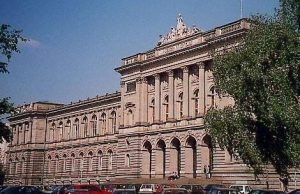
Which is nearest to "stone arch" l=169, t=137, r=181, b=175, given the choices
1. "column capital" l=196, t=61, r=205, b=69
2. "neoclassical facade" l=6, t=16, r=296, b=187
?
"neoclassical facade" l=6, t=16, r=296, b=187

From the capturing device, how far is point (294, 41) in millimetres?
34062

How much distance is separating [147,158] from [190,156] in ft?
27.7

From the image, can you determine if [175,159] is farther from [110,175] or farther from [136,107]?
[110,175]

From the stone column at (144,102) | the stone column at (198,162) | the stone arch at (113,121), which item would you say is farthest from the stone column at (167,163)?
the stone arch at (113,121)

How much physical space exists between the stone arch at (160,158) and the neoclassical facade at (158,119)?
13cm

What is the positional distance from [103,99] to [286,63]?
56.9m

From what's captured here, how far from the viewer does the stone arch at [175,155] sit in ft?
217

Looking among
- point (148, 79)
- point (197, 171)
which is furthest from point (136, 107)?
point (197, 171)

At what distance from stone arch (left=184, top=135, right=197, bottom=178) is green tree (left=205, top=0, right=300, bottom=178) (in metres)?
26.7

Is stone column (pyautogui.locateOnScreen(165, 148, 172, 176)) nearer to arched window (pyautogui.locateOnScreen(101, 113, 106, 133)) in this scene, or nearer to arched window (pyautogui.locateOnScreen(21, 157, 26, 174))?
arched window (pyautogui.locateOnScreen(101, 113, 106, 133))

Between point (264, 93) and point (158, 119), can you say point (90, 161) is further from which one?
point (264, 93)

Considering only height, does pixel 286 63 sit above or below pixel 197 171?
above

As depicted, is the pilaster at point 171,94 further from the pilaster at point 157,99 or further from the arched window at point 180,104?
the pilaster at point 157,99

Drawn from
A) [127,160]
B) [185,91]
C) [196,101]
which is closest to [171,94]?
[185,91]
